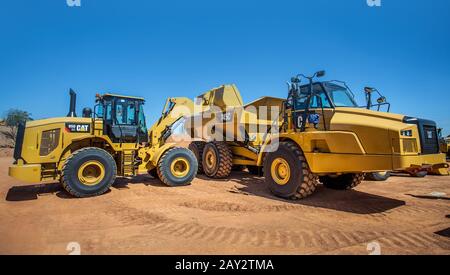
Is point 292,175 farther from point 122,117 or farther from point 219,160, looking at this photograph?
point 122,117

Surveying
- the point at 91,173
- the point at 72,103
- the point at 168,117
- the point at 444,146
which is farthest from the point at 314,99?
the point at 444,146

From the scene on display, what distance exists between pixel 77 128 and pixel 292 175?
5.66m

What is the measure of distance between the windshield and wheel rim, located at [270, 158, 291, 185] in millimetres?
1716

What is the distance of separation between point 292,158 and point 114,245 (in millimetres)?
3809

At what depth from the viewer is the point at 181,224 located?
157 inches

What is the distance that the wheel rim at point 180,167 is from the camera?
7.69 m

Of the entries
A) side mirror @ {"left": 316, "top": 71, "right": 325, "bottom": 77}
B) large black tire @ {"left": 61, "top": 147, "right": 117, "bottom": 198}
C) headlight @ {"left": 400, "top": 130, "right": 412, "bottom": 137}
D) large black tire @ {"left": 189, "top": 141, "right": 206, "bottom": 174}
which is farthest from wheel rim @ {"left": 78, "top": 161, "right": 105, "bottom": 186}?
headlight @ {"left": 400, "top": 130, "right": 412, "bottom": 137}

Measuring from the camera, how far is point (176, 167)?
7969 mm

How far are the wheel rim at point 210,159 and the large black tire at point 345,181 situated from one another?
404 cm

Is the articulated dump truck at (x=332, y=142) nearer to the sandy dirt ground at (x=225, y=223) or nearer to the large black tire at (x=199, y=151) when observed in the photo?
the sandy dirt ground at (x=225, y=223)

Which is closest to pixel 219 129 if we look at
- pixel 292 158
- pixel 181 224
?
pixel 292 158

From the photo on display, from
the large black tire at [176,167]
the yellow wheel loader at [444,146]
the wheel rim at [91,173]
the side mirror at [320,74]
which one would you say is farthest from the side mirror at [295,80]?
the yellow wheel loader at [444,146]
